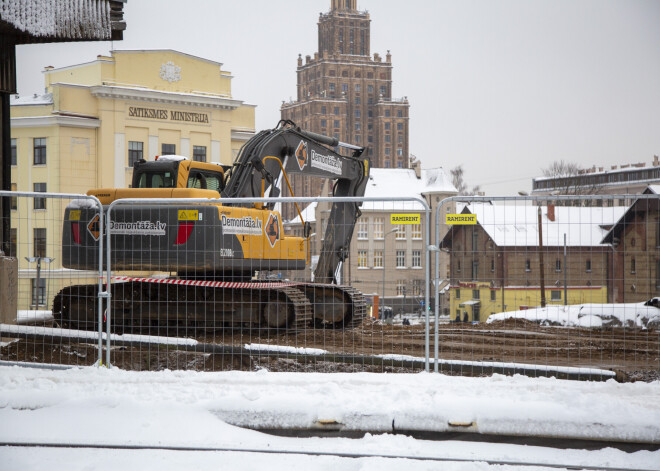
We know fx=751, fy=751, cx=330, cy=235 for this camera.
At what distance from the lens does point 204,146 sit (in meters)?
43.1

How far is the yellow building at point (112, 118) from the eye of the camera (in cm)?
3956

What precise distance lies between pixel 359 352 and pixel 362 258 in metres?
2.29

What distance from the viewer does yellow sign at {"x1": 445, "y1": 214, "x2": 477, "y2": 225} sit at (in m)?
8.41

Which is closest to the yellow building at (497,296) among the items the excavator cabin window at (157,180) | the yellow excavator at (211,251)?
the yellow excavator at (211,251)

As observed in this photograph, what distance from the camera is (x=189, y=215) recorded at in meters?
11.2

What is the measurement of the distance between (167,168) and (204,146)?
3080 centimetres

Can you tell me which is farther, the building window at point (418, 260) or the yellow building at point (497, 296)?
the yellow building at point (497, 296)

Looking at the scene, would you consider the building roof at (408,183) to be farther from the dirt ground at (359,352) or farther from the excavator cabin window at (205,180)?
the dirt ground at (359,352)

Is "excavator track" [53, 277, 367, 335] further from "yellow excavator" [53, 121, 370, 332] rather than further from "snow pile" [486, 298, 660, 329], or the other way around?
"snow pile" [486, 298, 660, 329]

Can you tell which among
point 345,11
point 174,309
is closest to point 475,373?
point 174,309

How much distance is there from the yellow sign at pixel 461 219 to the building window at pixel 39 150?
118 ft

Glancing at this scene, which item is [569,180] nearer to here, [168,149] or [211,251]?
[168,149]

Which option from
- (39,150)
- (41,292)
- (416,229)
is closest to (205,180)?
(41,292)

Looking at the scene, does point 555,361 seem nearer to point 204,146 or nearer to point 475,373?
point 475,373
